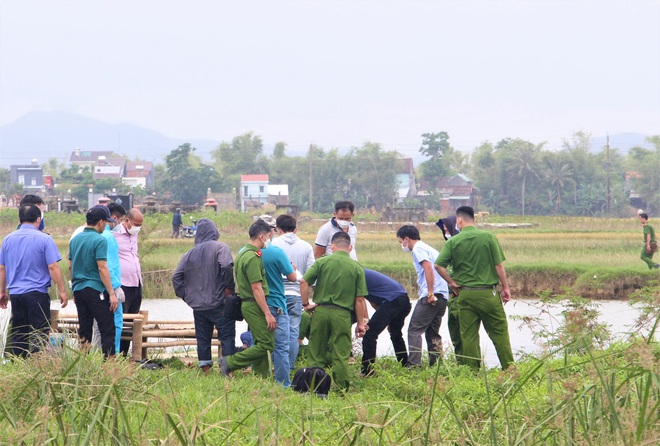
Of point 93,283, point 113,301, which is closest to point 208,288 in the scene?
point 113,301

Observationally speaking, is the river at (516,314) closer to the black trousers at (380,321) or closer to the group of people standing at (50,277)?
the black trousers at (380,321)

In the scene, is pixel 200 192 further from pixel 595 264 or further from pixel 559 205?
pixel 595 264

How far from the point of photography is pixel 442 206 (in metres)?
105

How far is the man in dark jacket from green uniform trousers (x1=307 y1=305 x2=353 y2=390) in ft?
2.84

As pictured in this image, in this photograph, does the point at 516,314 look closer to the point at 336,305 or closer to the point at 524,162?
the point at 336,305

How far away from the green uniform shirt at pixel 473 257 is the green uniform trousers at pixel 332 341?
1.26 meters

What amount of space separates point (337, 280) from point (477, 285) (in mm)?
1450

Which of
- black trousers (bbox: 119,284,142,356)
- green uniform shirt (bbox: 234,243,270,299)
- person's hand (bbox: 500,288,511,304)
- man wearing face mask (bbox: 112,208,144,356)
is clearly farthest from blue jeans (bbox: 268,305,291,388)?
person's hand (bbox: 500,288,511,304)

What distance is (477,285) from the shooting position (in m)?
9.27

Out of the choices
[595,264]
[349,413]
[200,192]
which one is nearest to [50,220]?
[595,264]

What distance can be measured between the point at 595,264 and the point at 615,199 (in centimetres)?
7251

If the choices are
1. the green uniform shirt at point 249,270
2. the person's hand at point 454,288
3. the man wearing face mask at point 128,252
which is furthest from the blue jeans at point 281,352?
the man wearing face mask at point 128,252

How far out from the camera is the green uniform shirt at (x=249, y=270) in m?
8.58

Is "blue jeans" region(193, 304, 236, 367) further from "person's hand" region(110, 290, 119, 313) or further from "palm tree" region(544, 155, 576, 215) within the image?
"palm tree" region(544, 155, 576, 215)
